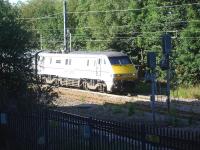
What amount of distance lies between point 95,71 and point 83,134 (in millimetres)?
25935

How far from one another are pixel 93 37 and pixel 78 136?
140 feet

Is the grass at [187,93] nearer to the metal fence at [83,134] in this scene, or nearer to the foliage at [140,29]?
the foliage at [140,29]

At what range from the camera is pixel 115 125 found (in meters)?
9.84

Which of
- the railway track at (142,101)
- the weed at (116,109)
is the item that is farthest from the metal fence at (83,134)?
the weed at (116,109)

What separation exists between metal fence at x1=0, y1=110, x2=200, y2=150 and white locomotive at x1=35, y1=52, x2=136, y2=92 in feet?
70.4

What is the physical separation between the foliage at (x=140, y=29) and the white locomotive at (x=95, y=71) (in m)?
4.26

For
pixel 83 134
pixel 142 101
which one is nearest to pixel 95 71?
pixel 142 101

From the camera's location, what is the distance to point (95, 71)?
36.7 m

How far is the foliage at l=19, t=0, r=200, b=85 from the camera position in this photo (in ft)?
132

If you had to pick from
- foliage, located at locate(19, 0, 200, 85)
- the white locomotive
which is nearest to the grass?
the white locomotive

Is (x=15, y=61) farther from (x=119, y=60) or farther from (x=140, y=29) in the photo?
(x=140, y=29)

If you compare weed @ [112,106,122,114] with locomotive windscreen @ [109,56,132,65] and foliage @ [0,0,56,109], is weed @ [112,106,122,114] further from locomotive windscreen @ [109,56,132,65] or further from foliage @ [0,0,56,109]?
foliage @ [0,0,56,109]

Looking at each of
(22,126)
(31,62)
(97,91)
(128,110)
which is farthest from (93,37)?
(22,126)

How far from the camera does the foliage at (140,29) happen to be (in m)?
40.2
